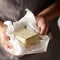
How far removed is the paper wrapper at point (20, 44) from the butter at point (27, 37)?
0.06 ft

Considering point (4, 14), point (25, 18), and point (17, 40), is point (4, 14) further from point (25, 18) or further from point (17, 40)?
point (17, 40)

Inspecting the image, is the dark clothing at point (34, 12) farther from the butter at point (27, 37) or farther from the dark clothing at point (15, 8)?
the butter at point (27, 37)

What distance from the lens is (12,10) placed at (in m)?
1.24

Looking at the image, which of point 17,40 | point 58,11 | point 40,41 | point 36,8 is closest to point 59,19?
point 58,11

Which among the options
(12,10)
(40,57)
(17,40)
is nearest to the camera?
(17,40)

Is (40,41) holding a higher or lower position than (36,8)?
lower

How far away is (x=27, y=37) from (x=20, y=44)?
54mm

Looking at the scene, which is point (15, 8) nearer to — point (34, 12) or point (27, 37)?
point (34, 12)

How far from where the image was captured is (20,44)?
100 centimetres

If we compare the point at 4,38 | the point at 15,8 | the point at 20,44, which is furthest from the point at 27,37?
the point at 15,8

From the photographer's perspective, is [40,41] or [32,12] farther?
[32,12]

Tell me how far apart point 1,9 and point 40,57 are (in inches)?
15.8

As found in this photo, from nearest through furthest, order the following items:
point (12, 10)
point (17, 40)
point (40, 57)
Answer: point (17, 40) < point (40, 57) < point (12, 10)

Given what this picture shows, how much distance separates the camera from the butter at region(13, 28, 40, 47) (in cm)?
99
